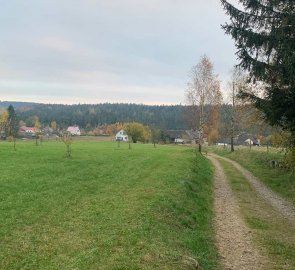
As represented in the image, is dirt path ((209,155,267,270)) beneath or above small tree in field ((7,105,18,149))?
beneath

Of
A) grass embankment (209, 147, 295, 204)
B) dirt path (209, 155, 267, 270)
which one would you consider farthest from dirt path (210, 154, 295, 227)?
dirt path (209, 155, 267, 270)

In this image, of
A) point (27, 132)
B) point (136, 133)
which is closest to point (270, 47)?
point (136, 133)

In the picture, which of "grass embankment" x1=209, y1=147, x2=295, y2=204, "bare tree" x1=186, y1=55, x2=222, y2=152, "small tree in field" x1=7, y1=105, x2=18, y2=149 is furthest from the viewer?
"small tree in field" x1=7, y1=105, x2=18, y2=149

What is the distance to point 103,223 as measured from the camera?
13.5m

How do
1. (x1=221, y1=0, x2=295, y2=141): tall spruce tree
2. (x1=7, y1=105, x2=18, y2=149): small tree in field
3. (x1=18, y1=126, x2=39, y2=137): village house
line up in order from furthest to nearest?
(x1=18, y1=126, x2=39, y2=137): village house
(x1=7, y1=105, x2=18, y2=149): small tree in field
(x1=221, y1=0, x2=295, y2=141): tall spruce tree

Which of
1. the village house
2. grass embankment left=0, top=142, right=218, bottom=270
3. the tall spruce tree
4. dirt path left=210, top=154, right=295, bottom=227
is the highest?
the tall spruce tree

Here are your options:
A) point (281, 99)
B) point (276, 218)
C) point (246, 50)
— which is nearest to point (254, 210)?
point (276, 218)

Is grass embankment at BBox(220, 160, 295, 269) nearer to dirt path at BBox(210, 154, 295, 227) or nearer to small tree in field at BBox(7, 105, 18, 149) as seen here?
dirt path at BBox(210, 154, 295, 227)

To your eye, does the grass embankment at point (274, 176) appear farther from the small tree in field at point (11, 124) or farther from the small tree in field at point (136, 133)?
the small tree in field at point (11, 124)

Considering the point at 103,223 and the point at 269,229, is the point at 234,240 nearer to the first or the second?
the point at 269,229

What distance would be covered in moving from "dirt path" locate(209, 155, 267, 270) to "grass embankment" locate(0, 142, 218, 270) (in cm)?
42

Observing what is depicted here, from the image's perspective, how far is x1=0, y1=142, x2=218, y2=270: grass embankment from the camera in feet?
33.2

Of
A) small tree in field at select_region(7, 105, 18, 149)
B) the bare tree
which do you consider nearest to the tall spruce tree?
the bare tree

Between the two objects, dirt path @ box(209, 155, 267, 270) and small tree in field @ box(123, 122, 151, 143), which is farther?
small tree in field @ box(123, 122, 151, 143)
